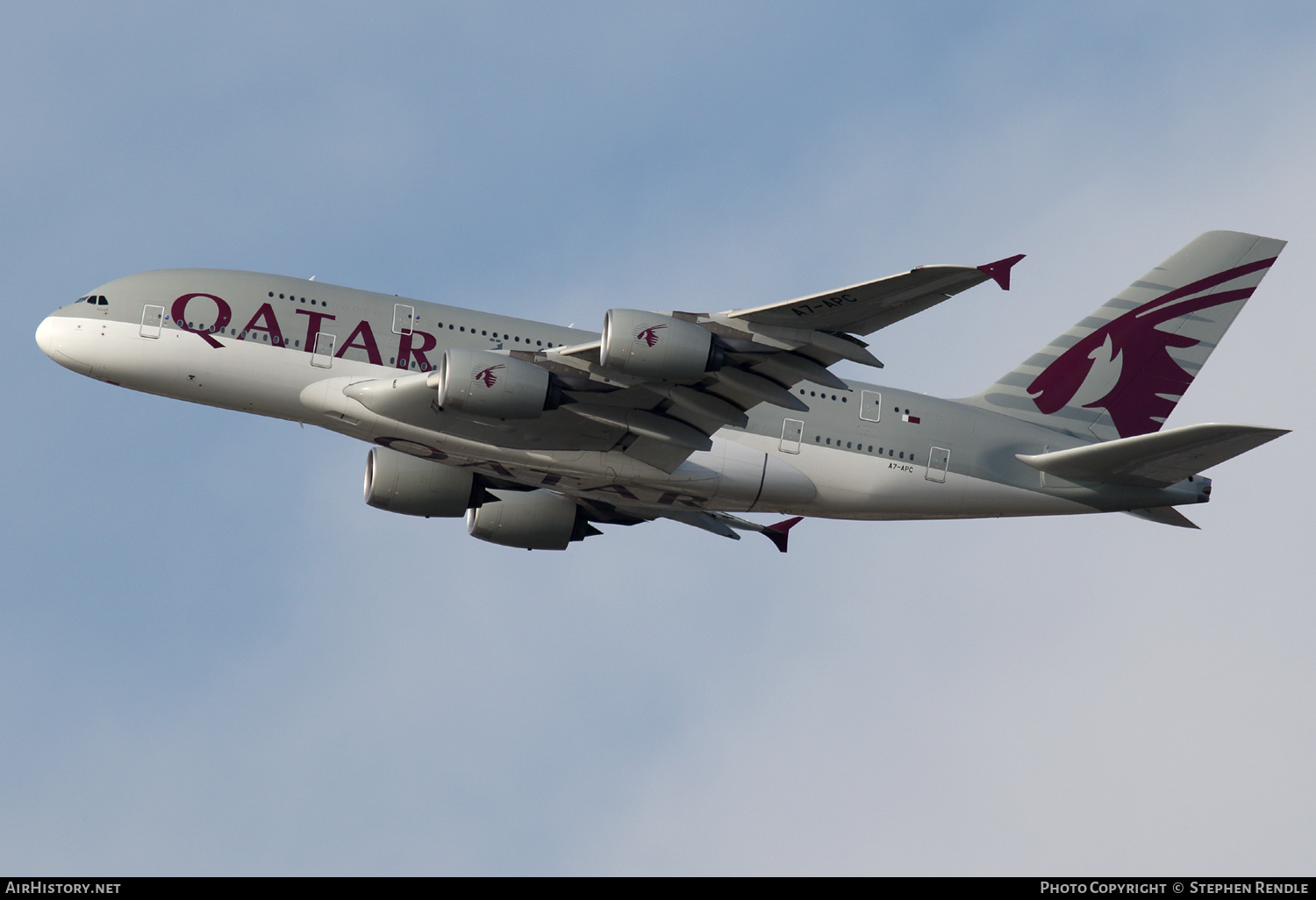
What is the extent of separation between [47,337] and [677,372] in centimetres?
1490

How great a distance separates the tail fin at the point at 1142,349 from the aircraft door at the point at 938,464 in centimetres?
335

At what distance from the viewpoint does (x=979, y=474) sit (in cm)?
3472

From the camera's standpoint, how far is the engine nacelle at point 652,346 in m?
28.1

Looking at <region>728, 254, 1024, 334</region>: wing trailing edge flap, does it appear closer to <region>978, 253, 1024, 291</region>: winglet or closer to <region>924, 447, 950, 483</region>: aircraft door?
<region>978, 253, 1024, 291</region>: winglet

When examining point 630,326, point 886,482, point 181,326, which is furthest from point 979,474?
point 181,326

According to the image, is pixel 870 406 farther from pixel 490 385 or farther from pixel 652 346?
pixel 490 385

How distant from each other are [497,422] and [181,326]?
7.77m

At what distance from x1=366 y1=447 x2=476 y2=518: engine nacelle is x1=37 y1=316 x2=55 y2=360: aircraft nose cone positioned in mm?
8373

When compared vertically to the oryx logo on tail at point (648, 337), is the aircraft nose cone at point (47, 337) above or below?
above

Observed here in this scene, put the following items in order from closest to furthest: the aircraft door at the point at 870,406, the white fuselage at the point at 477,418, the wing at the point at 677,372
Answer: the wing at the point at 677,372, the white fuselage at the point at 477,418, the aircraft door at the point at 870,406

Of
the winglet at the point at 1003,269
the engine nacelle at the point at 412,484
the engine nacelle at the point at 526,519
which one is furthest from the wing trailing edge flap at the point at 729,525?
the winglet at the point at 1003,269

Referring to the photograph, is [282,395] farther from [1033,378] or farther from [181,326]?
[1033,378]

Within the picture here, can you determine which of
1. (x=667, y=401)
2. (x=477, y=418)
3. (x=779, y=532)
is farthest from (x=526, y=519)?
(x=477, y=418)

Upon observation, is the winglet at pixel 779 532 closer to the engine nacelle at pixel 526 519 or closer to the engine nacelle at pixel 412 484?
the engine nacelle at pixel 526 519
